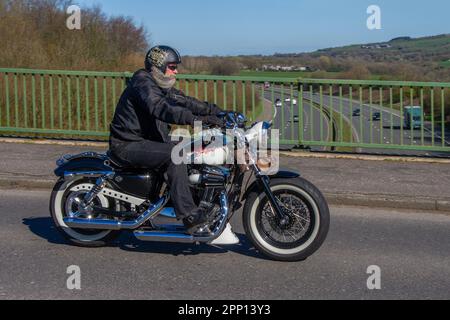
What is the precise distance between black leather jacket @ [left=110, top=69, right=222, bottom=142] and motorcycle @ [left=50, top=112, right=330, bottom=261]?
291mm

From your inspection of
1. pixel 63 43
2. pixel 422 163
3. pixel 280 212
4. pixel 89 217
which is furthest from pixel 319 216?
pixel 63 43

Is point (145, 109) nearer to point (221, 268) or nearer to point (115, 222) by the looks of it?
point (115, 222)

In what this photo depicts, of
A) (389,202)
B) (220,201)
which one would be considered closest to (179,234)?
(220,201)

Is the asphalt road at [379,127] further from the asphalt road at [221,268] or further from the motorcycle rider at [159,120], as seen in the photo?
the motorcycle rider at [159,120]

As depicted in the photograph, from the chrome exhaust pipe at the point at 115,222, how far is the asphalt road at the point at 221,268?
0.27m

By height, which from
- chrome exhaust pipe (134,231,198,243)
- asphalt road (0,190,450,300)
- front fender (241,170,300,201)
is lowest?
asphalt road (0,190,450,300)

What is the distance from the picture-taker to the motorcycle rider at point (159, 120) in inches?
244

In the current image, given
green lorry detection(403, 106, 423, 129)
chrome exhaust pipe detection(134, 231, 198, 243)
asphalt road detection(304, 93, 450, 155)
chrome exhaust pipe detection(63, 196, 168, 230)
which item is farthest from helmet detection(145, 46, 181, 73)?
green lorry detection(403, 106, 423, 129)

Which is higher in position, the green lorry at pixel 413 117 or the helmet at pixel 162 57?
the helmet at pixel 162 57

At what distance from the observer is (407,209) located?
9250 mm

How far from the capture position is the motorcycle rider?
20.3 feet

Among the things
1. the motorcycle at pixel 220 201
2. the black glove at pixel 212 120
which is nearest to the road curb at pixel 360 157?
the motorcycle at pixel 220 201

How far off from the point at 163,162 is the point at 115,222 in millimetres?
707

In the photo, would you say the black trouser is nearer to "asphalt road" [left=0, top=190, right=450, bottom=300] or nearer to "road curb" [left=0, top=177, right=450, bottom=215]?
"asphalt road" [left=0, top=190, right=450, bottom=300]
